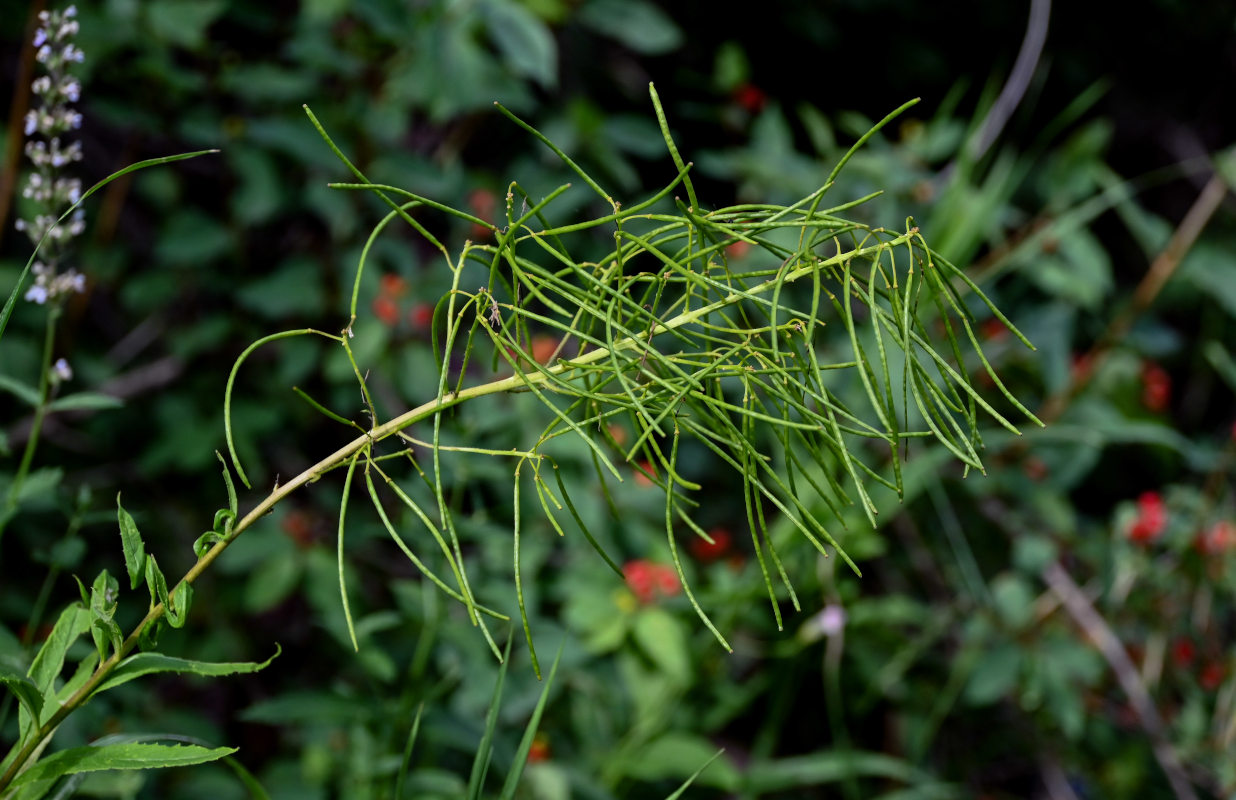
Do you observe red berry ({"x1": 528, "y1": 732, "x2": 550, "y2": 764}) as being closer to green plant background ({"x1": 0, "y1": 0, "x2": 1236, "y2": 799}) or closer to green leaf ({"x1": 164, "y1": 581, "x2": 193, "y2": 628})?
green plant background ({"x1": 0, "y1": 0, "x2": 1236, "y2": 799})

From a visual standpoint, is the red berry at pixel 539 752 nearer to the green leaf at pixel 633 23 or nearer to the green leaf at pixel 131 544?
the green leaf at pixel 131 544

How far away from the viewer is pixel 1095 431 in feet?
5.59

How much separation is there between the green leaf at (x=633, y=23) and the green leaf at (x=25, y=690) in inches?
57.4

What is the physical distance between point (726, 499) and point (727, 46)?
915mm

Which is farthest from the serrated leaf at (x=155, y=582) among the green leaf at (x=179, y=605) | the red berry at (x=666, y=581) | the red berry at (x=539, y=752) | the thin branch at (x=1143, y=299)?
the thin branch at (x=1143, y=299)

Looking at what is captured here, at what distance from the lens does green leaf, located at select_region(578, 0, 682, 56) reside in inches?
66.0

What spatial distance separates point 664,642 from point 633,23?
1.04m

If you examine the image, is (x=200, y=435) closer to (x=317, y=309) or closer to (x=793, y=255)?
(x=317, y=309)

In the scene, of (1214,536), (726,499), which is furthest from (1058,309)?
(726,499)

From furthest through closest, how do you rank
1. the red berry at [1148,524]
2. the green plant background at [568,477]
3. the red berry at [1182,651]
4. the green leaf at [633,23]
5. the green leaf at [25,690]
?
1. the red berry at [1182,651]
2. the red berry at [1148,524]
3. the green leaf at [633,23]
4. the green plant background at [568,477]
5. the green leaf at [25,690]

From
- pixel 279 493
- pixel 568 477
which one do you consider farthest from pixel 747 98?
pixel 279 493

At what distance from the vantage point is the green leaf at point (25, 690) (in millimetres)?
442

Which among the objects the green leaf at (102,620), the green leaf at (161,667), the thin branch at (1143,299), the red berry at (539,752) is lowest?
the red berry at (539,752)

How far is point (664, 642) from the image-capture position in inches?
53.6
